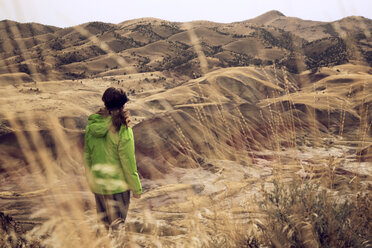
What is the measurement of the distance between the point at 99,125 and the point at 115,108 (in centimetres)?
20

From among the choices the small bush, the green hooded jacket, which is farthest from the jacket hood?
the small bush

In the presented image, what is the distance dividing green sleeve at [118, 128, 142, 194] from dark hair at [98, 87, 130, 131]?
0.10 m

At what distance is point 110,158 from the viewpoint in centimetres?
240

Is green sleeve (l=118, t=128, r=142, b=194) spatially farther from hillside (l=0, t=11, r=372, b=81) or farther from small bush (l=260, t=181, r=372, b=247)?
hillside (l=0, t=11, r=372, b=81)

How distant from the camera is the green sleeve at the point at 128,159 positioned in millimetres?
2357

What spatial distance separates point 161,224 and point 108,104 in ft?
5.01

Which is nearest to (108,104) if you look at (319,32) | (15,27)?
(15,27)

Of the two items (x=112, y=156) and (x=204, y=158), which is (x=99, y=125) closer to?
(x=112, y=156)

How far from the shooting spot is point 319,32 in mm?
47438

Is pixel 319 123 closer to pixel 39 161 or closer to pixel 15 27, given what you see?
pixel 39 161

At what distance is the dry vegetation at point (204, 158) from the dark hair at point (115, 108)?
1.93ft

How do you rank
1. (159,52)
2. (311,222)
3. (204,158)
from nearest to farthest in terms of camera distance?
(311,222) < (204,158) < (159,52)

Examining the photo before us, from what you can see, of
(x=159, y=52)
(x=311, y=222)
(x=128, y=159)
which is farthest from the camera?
(x=159, y=52)

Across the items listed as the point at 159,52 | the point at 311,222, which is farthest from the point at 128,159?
the point at 159,52
